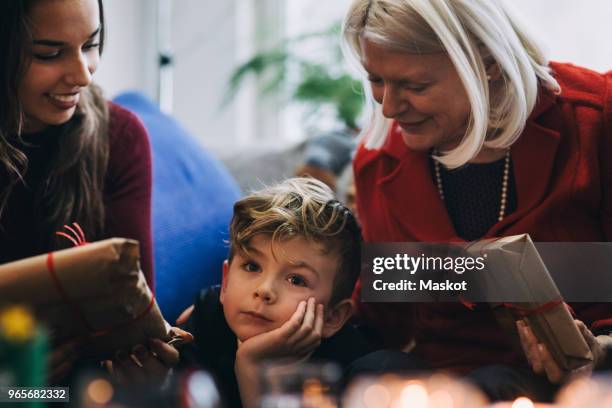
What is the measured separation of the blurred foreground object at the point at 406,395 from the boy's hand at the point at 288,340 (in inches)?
12.8

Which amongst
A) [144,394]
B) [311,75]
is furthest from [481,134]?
[311,75]

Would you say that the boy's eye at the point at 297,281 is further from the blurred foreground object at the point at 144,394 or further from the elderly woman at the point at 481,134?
the blurred foreground object at the point at 144,394

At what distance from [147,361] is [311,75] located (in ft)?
6.24

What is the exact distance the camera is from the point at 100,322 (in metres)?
0.87

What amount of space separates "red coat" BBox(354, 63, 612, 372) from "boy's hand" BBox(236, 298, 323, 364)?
247 mm

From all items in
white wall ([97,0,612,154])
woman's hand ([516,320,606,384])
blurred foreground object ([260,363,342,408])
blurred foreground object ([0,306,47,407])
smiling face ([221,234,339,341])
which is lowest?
white wall ([97,0,612,154])

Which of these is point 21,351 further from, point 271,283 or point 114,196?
point 114,196

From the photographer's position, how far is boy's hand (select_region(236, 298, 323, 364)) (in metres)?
1.12

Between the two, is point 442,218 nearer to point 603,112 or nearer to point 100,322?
point 603,112

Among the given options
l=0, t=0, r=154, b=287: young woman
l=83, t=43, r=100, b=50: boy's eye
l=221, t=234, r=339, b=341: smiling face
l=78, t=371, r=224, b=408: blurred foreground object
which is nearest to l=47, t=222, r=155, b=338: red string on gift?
l=78, t=371, r=224, b=408: blurred foreground object

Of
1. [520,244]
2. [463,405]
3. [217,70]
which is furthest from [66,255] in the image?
[217,70]

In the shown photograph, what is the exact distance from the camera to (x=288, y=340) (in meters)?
1.13

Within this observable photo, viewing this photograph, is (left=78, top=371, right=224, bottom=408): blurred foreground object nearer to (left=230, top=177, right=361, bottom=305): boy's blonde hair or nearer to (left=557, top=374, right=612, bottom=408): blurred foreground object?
(left=557, top=374, right=612, bottom=408): blurred foreground object

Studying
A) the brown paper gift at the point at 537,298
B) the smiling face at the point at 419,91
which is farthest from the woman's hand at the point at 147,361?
the smiling face at the point at 419,91
